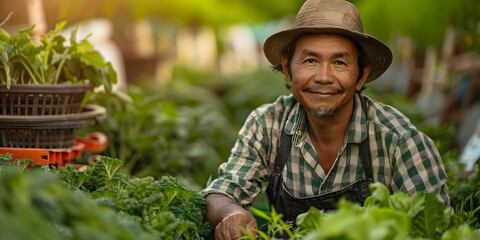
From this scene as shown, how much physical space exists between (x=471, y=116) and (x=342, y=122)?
5.51 metres

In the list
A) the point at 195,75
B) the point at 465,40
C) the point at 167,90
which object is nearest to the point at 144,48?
the point at 195,75

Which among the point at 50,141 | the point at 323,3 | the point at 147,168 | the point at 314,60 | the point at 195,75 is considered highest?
the point at 323,3

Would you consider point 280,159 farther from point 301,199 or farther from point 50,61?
point 50,61

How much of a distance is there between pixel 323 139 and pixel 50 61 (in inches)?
62.1

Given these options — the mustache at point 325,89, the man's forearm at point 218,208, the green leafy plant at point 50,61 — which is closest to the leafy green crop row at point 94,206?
the man's forearm at point 218,208

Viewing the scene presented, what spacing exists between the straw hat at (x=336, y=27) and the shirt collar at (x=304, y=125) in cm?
24

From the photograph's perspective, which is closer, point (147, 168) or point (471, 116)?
point (147, 168)

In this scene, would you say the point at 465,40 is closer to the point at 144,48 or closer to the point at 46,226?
the point at 46,226

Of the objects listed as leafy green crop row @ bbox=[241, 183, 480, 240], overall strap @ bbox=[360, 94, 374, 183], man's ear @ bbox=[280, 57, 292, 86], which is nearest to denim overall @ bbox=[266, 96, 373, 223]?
overall strap @ bbox=[360, 94, 374, 183]

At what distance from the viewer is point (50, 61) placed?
423cm

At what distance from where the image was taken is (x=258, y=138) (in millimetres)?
3990

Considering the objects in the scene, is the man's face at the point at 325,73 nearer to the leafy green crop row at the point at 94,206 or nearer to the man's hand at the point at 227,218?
the man's hand at the point at 227,218

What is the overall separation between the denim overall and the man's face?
0.80ft

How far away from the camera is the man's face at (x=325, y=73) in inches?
142
